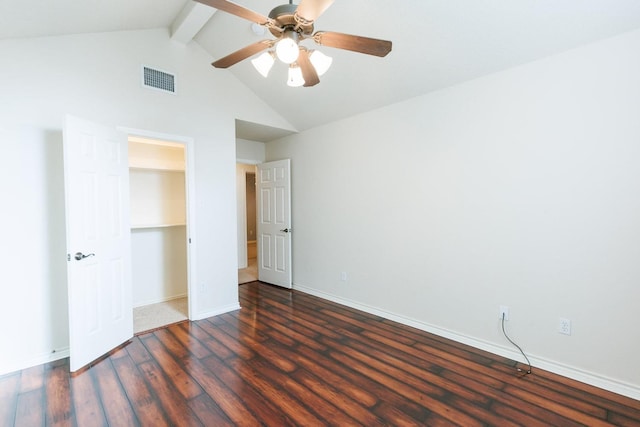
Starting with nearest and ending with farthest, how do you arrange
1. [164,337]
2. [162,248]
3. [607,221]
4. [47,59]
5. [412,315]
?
[607,221]
[47,59]
[164,337]
[412,315]
[162,248]

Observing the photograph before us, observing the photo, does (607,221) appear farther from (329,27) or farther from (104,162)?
(104,162)

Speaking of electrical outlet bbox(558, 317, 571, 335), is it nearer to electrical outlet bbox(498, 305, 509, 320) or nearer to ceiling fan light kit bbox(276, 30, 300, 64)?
electrical outlet bbox(498, 305, 509, 320)

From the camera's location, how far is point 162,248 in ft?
13.8

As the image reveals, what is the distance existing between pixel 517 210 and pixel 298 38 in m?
2.26

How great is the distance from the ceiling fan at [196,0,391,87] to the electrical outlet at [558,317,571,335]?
8.10ft

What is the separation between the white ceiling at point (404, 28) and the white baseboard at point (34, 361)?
2.65m

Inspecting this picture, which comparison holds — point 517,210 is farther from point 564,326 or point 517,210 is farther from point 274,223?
point 274,223

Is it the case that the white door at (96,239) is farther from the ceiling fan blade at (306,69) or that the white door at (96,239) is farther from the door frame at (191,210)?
the ceiling fan blade at (306,69)

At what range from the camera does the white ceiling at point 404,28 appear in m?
2.11

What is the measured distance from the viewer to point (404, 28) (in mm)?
2539

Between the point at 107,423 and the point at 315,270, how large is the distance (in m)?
2.98

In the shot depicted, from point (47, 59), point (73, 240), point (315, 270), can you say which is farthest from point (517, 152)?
point (47, 59)

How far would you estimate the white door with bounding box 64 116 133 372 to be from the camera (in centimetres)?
244

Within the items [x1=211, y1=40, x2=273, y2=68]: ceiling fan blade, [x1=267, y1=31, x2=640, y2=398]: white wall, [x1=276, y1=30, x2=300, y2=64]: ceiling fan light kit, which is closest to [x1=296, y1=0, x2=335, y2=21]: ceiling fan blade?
[x1=276, y1=30, x2=300, y2=64]: ceiling fan light kit
